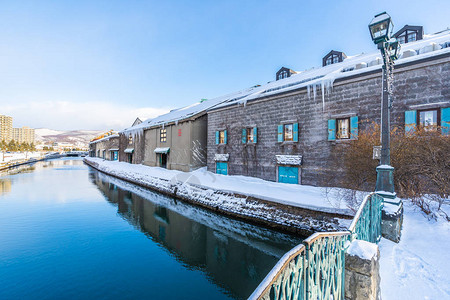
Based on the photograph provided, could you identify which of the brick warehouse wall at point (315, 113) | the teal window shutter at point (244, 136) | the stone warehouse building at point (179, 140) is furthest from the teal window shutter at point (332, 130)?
the stone warehouse building at point (179, 140)

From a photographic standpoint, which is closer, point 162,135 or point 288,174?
point 288,174

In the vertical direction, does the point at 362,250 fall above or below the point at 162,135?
below

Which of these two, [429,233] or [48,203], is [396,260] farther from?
[48,203]

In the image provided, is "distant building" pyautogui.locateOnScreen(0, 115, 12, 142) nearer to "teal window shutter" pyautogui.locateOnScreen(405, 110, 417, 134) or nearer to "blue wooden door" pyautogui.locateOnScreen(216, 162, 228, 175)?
"blue wooden door" pyautogui.locateOnScreen(216, 162, 228, 175)

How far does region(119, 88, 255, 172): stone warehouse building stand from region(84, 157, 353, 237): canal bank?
141 inches

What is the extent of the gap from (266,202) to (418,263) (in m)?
6.74

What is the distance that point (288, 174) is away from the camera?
1320cm

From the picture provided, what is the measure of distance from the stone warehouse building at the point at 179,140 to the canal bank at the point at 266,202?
3.58m

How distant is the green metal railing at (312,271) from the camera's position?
63.4 inches

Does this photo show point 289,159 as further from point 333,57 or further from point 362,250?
point 333,57

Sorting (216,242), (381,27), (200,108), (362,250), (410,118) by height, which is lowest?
(216,242)

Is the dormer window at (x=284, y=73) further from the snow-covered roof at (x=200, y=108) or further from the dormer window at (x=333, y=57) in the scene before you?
the snow-covered roof at (x=200, y=108)

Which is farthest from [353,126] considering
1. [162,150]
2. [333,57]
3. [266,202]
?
[333,57]

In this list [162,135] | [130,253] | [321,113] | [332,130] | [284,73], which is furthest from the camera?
[284,73]
